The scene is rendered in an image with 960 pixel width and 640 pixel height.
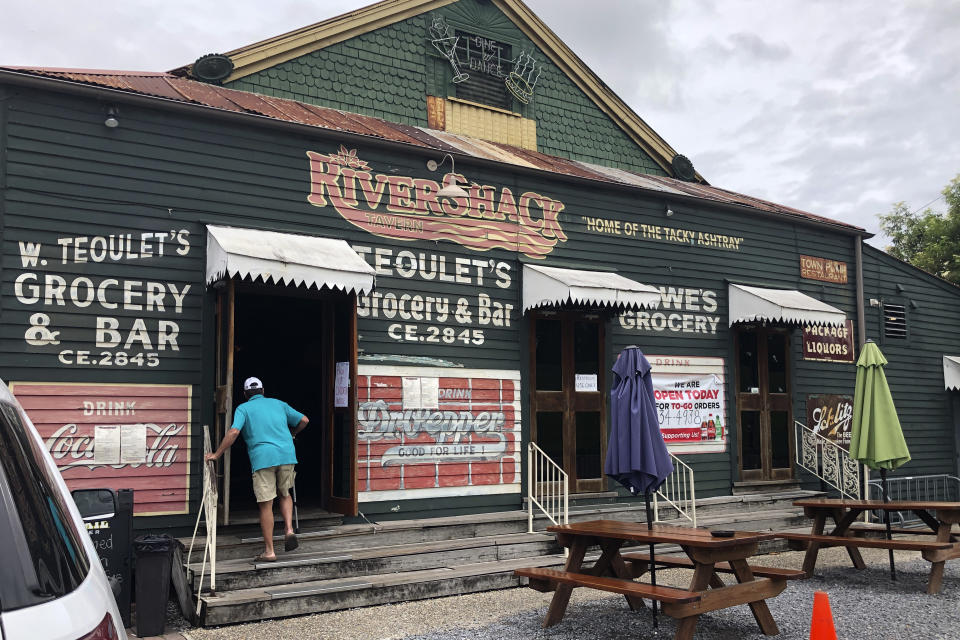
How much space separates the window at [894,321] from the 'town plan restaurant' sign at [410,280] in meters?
0.06

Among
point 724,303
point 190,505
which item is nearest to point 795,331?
point 724,303

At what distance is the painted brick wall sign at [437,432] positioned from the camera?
912cm

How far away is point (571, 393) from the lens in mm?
10797

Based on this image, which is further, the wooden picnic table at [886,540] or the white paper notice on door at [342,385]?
the white paper notice on door at [342,385]

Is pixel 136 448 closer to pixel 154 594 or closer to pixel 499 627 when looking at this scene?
pixel 154 594

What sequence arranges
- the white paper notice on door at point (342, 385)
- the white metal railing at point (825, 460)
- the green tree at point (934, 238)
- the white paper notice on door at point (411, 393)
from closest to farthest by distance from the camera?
the white paper notice on door at point (342, 385) < the white paper notice on door at point (411, 393) < the white metal railing at point (825, 460) < the green tree at point (934, 238)

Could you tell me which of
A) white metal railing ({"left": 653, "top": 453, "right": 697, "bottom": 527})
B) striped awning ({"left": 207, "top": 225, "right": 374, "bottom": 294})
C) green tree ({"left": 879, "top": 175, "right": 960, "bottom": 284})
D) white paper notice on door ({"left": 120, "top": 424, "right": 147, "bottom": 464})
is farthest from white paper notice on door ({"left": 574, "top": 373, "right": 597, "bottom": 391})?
green tree ({"left": 879, "top": 175, "right": 960, "bottom": 284})

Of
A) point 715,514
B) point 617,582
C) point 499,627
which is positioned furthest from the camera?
point 715,514

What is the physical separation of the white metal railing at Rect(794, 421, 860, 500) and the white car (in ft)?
40.0

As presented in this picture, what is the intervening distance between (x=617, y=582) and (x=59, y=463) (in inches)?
196

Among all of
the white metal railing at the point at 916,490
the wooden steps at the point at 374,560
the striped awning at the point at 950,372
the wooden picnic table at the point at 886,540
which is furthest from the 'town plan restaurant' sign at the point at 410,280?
the wooden picnic table at the point at 886,540

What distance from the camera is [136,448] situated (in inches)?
303

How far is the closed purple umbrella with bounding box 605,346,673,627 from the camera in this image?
6480mm

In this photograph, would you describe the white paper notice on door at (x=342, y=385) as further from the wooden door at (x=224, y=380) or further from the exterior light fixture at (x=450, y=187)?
the exterior light fixture at (x=450, y=187)
